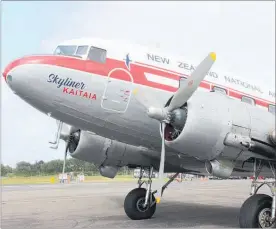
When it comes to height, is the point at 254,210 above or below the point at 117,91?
below

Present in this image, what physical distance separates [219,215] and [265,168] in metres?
3.48

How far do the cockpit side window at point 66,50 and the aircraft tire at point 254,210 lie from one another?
5.81 m

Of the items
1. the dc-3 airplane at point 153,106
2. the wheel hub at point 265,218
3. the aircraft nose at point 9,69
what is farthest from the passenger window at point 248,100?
the aircraft nose at point 9,69

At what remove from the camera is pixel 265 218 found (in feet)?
27.6

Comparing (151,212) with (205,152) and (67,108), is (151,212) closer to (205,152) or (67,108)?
(205,152)

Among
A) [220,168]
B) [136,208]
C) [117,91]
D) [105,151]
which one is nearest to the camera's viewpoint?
[220,168]

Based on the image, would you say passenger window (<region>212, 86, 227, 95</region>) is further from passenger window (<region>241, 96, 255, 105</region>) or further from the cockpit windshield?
the cockpit windshield

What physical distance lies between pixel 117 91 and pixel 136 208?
4472 millimetres

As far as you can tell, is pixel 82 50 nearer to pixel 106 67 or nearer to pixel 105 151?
pixel 106 67

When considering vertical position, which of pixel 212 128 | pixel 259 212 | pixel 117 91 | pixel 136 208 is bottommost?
pixel 136 208

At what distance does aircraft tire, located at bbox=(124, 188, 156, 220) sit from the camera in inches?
444

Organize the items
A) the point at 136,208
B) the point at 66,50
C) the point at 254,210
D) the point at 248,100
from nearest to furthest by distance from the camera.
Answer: the point at 254,210 < the point at 66,50 < the point at 248,100 < the point at 136,208

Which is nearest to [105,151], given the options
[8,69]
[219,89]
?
[219,89]

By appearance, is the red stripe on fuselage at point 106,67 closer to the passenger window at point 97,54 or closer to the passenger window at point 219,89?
the passenger window at point 97,54
